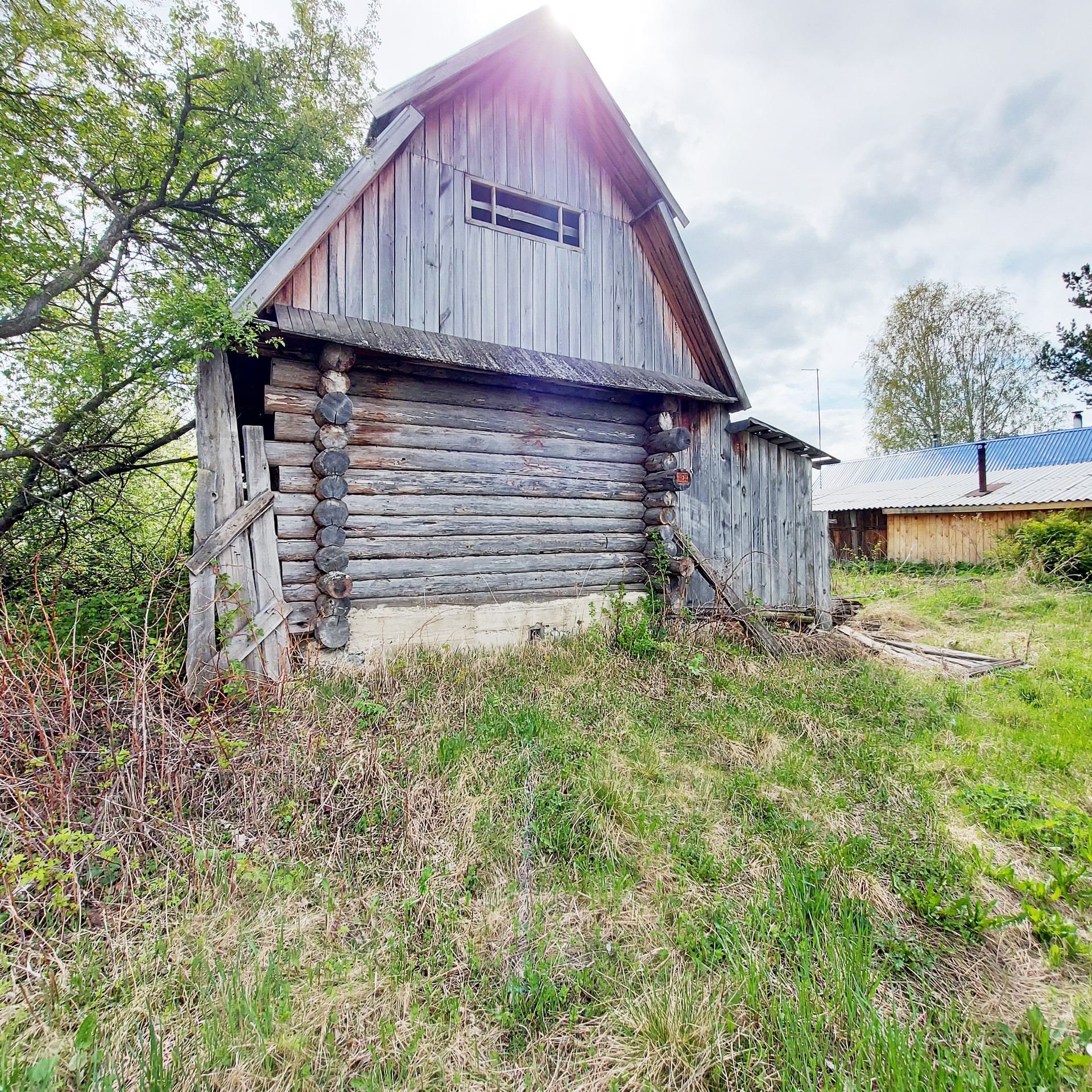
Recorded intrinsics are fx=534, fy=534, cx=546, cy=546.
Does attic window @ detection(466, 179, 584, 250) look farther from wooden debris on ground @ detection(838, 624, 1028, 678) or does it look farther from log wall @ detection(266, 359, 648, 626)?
wooden debris on ground @ detection(838, 624, 1028, 678)

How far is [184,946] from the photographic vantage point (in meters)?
2.29

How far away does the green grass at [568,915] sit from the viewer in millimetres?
1895

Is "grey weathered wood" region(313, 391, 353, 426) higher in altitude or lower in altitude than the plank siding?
lower

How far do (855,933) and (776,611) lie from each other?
629 centimetres

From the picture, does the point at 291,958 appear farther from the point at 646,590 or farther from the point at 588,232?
the point at 588,232

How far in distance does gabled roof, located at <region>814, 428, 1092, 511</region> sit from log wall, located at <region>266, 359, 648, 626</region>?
1600 centimetres

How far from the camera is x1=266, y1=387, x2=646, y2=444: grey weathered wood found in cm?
543

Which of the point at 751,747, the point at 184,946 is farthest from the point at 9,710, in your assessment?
the point at 751,747

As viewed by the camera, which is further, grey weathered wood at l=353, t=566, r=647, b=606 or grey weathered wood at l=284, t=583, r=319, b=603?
grey weathered wood at l=353, t=566, r=647, b=606

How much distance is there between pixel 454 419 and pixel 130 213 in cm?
482

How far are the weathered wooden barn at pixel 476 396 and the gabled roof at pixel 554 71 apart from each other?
0.09ft

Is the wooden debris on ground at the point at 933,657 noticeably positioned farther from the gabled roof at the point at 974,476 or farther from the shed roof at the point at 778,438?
the gabled roof at the point at 974,476

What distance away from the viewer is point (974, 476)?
20625mm

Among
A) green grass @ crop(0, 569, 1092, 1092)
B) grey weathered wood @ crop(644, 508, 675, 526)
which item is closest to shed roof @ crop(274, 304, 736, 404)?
grey weathered wood @ crop(644, 508, 675, 526)
